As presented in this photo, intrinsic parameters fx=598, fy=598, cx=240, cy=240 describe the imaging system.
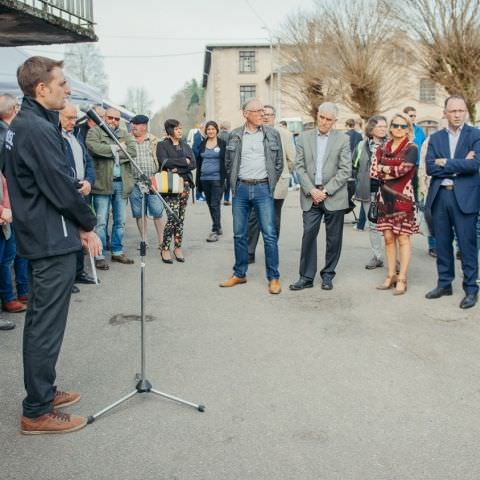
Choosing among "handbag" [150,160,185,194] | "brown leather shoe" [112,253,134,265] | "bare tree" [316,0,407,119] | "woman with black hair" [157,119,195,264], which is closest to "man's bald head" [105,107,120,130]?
"woman with black hair" [157,119,195,264]

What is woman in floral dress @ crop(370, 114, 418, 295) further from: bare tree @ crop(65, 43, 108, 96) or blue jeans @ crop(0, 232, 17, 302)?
bare tree @ crop(65, 43, 108, 96)

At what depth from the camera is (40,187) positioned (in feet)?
11.2

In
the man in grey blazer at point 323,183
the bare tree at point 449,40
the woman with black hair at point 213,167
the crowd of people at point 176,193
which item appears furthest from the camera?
the bare tree at point 449,40

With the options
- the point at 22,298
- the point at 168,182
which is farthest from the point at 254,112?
the point at 22,298

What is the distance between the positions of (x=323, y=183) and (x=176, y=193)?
2.39m

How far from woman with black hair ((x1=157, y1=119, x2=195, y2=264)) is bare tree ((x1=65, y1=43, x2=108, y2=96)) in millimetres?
61529

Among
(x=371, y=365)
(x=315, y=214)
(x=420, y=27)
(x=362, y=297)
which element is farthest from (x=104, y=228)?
(x=420, y=27)

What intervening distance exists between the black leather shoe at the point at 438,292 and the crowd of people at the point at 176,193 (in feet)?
0.05

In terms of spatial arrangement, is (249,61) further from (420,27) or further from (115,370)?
(115,370)

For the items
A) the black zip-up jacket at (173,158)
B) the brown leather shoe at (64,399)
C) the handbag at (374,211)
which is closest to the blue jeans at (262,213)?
the handbag at (374,211)

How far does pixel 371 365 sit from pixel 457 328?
4.44ft

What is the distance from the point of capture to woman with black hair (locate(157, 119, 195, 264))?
8570mm

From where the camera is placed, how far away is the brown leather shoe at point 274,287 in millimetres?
6852

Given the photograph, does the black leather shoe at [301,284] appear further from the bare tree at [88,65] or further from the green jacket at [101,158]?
the bare tree at [88,65]
